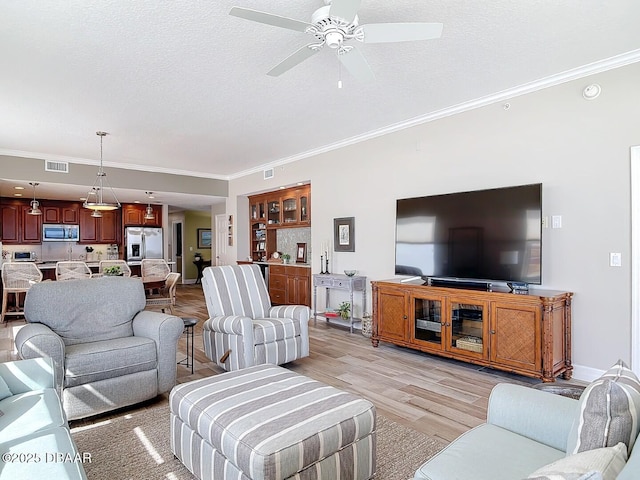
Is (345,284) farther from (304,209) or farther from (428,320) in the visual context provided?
(304,209)

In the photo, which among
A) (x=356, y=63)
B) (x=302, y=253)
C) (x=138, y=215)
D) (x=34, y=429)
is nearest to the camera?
(x=34, y=429)

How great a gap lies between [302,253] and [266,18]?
547 cm

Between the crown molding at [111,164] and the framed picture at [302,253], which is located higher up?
the crown molding at [111,164]

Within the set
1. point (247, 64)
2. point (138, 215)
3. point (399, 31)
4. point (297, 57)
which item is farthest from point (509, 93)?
point (138, 215)

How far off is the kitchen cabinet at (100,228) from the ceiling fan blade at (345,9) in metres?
9.36

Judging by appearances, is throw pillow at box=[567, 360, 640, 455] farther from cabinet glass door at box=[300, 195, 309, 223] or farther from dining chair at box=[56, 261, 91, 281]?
dining chair at box=[56, 261, 91, 281]

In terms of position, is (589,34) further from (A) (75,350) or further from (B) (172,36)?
(A) (75,350)

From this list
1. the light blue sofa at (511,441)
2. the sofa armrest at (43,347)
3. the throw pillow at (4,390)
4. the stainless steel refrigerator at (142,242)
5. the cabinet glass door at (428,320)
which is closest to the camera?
the light blue sofa at (511,441)

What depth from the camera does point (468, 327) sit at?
150 inches

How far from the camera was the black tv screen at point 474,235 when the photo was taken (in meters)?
3.60

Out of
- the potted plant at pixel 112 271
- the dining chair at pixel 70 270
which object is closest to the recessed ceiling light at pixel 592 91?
the potted plant at pixel 112 271

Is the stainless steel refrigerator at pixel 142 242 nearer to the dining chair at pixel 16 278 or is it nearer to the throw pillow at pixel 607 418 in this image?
the dining chair at pixel 16 278

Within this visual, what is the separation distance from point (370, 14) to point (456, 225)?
7.63 ft

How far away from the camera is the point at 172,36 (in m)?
2.87
